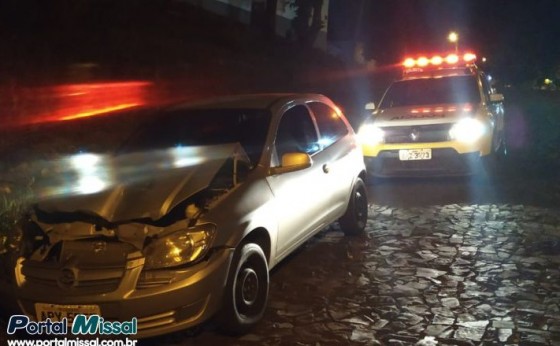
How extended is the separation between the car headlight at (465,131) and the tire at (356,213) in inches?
96.7

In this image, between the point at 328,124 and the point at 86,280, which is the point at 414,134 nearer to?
the point at 328,124

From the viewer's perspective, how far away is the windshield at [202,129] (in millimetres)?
5133

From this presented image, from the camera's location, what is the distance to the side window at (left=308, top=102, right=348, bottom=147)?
5996mm

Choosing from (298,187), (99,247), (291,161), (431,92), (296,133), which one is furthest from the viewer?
(431,92)

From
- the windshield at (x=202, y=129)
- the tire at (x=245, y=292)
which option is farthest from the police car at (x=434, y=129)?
the tire at (x=245, y=292)

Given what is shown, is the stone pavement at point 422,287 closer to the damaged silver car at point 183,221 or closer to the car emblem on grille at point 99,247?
the damaged silver car at point 183,221

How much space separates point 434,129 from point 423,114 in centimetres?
35

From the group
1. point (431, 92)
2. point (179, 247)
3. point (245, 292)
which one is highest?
point (431, 92)

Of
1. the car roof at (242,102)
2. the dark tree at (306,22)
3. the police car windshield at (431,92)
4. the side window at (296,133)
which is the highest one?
the dark tree at (306,22)

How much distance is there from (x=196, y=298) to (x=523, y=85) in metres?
19.1

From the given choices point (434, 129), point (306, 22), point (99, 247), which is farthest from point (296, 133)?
point (306, 22)

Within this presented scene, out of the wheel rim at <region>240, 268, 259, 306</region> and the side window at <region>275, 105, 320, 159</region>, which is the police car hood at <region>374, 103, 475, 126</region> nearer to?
the side window at <region>275, 105, 320, 159</region>

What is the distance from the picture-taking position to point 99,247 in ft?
12.6

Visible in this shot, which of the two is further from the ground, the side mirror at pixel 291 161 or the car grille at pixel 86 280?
the side mirror at pixel 291 161
